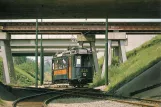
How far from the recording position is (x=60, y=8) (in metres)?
24.2

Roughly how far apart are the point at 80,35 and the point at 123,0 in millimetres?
26712

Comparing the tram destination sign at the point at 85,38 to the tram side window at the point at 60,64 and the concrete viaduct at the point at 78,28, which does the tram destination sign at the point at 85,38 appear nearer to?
the concrete viaduct at the point at 78,28

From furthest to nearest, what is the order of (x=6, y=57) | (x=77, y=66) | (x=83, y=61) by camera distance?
1. (x=6, y=57)
2. (x=83, y=61)
3. (x=77, y=66)

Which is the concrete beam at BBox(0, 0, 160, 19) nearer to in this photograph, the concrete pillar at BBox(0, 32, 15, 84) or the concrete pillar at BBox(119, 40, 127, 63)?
the concrete pillar at BBox(0, 32, 15, 84)

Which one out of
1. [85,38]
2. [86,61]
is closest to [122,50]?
[85,38]

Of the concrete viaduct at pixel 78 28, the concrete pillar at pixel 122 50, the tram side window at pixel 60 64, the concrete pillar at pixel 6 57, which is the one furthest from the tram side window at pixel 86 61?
the concrete pillar at pixel 122 50

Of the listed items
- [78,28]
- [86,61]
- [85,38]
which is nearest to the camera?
[86,61]

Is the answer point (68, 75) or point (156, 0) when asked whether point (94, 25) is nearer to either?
point (68, 75)

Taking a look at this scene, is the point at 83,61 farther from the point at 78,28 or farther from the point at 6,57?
the point at 6,57

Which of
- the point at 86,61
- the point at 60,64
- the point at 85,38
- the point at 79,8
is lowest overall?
the point at 60,64

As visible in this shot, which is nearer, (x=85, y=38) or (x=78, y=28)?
Result: (x=78, y=28)

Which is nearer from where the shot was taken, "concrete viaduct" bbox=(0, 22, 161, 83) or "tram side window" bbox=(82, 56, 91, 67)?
"tram side window" bbox=(82, 56, 91, 67)

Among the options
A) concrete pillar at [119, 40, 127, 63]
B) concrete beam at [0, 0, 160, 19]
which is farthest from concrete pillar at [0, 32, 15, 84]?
concrete beam at [0, 0, 160, 19]

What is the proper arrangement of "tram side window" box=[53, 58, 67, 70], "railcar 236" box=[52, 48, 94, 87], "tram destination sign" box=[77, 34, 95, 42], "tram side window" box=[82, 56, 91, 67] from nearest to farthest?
"railcar 236" box=[52, 48, 94, 87] → "tram side window" box=[82, 56, 91, 67] → "tram side window" box=[53, 58, 67, 70] → "tram destination sign" box=[77, 34, 95, 42]
